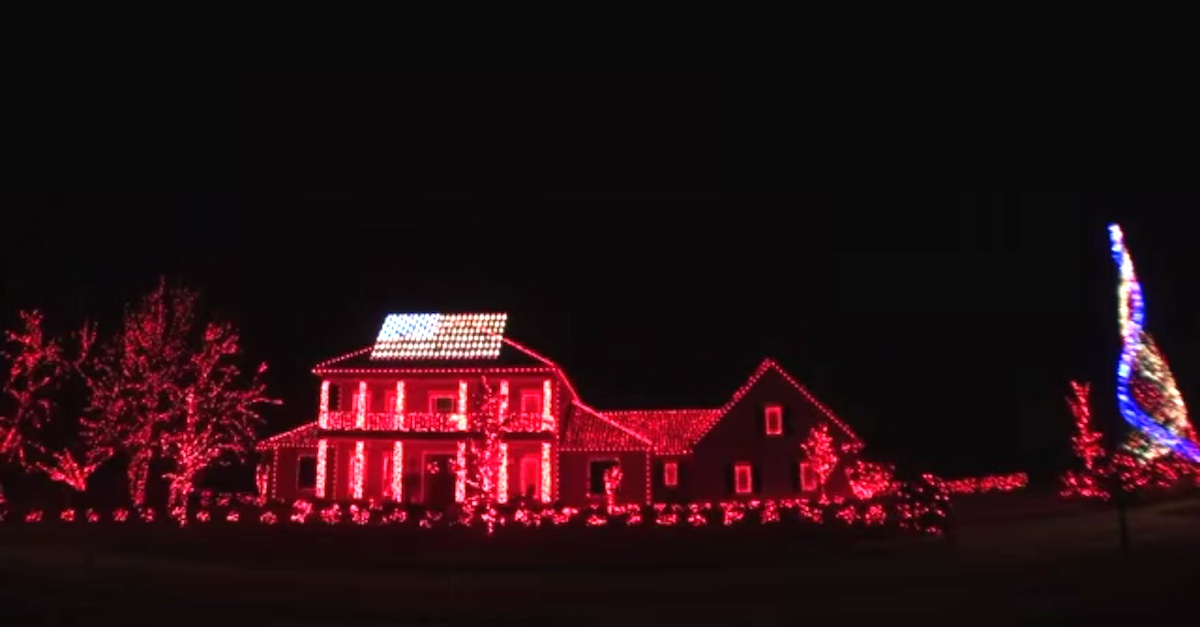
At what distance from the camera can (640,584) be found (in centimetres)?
1538

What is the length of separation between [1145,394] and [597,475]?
22820mm

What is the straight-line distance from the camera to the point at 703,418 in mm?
36438

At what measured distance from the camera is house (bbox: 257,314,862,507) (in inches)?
1308

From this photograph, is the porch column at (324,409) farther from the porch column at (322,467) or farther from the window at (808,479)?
the window at (808,479)

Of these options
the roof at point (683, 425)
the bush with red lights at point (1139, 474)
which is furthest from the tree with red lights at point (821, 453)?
the bush with red lights at point (1139, 474)

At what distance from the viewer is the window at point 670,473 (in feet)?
116

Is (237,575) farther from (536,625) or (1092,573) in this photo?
(1092,573)

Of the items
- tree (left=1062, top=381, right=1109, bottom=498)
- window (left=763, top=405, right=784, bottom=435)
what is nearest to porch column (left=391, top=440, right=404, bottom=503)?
window (left=763, top=405, right=784, bottom=435)

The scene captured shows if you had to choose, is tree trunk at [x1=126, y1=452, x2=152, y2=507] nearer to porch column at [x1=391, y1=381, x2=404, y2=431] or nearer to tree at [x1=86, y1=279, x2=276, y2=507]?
tree at [x1=86, y1=279, x2=276, y2=507]

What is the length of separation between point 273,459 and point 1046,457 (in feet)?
131

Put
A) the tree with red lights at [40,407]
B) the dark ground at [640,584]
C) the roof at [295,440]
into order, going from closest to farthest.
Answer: the dark ground at [640,584] → the tree with red lights at [40,407] → the roof at [295,440]

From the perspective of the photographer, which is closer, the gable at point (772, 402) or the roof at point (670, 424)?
the gable at point (772, 402)

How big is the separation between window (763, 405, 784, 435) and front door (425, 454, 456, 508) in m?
12.3

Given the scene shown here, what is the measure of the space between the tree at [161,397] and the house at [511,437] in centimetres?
403
